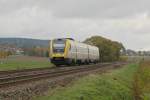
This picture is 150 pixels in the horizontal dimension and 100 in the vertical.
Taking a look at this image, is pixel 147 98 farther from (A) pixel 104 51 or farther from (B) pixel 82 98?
(A) pixel 104 51

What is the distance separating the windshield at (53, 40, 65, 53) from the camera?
152ft

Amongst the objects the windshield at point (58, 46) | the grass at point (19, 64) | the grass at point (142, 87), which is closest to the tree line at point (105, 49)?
the grass at point (19, 64)

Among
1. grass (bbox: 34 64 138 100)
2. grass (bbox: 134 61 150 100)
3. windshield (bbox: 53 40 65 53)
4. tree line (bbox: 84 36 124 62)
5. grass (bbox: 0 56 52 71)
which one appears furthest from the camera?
tree line (bbox: 84 36 124 62)

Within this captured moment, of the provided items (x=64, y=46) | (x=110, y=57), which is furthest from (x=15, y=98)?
(x=110, y=57)

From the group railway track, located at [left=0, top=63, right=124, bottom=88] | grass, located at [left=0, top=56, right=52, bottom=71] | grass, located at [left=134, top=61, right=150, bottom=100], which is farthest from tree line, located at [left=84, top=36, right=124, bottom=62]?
railway track, located at [left=0, top=63, right=124, bottom=88]

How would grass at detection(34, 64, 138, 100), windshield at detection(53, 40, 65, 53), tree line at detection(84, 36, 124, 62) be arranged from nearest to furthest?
grass at detection(34, 64, 138, 100) < windshield at detection(53, 40, 65, 53) < tree line at detection(84, 36, 124, 62)

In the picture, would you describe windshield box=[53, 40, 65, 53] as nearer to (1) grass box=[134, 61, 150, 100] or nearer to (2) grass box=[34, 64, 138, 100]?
(1) grass box=[134, 61, 150, 100]

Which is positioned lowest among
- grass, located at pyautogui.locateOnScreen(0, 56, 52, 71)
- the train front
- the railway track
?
the railway track

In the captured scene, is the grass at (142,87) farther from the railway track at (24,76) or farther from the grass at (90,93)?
the railway track at (24,76)

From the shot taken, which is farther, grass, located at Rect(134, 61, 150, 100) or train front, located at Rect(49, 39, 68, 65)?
train front, located at Rect(49, 39, 68, 65)

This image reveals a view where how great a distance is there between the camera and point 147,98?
1925cm

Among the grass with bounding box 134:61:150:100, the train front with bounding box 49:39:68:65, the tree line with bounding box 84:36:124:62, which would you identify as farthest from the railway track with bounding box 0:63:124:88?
the tree line with bounding box 84:36:124:62

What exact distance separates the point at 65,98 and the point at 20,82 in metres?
7.07

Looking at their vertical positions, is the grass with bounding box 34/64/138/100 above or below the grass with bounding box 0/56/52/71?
below
